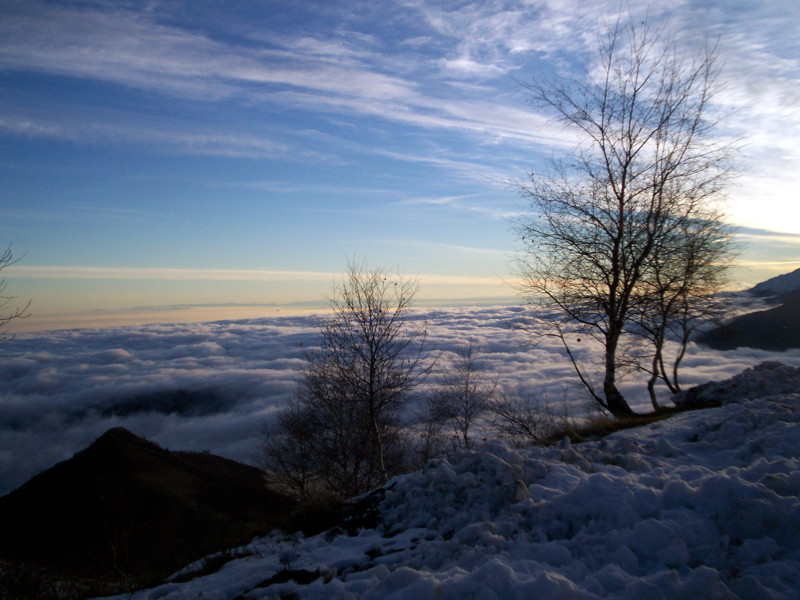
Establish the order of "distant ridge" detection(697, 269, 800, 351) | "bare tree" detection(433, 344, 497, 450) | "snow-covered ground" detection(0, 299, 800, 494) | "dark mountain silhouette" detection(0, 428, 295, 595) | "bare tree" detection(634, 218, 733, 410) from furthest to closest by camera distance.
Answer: "snow-covered ground" detection(0, 299, 800, 494)
"distant ridge" detection(697, 269, 800, 351)
"dark mountain silhouette" detection(0, 428, 295, 595)
"bare tree" detection(433, 344, 497, 450)
"bare tree" detection(634, 218, 733, 410)

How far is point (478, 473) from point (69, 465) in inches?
2897

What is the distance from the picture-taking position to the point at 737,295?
41.6 feet

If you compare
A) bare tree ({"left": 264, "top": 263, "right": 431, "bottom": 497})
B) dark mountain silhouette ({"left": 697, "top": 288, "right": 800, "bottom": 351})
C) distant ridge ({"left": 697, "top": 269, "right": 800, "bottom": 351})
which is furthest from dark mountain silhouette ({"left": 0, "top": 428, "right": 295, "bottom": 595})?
dark mountain silhouette ({"left": 697, "top": 288, "right": 800, "bottom": 351})

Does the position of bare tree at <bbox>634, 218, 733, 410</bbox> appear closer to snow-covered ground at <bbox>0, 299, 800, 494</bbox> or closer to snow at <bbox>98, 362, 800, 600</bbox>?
snow at <bbox>98, 362, 800, 600</bbox>

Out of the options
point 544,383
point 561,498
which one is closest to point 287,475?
point 561,498

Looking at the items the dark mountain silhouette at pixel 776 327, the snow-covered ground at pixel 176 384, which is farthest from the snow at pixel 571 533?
the snow-covered ground at pixel 176 384

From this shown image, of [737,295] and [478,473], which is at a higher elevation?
[737,295]

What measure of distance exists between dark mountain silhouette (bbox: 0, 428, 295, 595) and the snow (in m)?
39.0

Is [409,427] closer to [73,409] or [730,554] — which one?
[730,554]

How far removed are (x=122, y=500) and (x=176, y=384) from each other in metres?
103

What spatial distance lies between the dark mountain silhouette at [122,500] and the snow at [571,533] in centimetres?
3903

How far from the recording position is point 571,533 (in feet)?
13.3

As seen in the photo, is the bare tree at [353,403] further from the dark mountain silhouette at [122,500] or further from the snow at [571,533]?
the dark mountain silhouette at [122,500]

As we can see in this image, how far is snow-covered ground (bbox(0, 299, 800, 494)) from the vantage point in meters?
98.4
